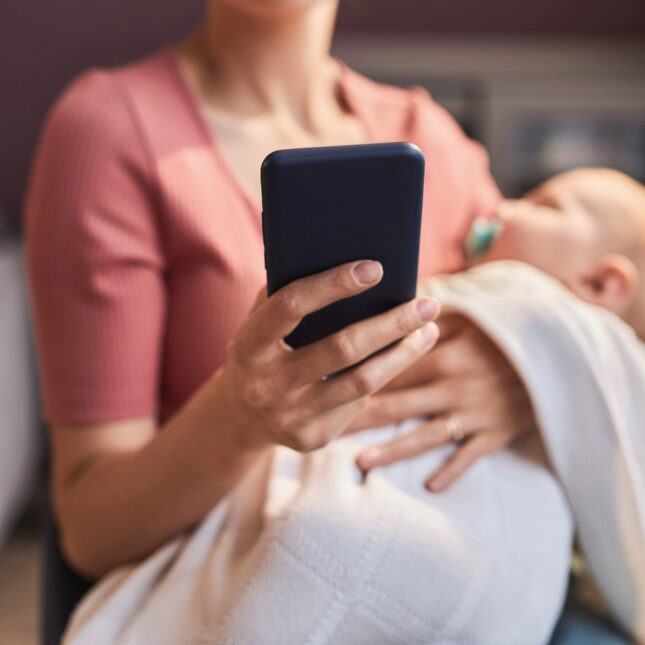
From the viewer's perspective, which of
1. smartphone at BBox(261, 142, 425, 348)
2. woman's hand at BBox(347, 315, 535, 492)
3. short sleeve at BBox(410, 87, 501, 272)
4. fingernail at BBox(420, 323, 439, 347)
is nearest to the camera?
smartphone at BBox(261, 142, 425, 348)

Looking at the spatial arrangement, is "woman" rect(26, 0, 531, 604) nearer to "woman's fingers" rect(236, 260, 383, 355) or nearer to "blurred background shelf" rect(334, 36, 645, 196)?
"woman's fingers" rect(236, 260, 383, 355)

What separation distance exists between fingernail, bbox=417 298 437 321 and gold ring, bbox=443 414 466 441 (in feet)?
0.62

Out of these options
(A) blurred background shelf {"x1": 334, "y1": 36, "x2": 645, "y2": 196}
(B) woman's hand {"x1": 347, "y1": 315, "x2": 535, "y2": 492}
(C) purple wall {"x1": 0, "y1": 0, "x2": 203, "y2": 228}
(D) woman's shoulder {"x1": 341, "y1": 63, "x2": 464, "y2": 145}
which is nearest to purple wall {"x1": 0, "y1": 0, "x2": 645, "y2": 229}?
(C) purple wall {"x1": 0, "y1": 0, "x2": 203, "y2": 228}

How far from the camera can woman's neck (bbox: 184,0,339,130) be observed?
0.90m

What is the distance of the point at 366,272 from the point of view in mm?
522

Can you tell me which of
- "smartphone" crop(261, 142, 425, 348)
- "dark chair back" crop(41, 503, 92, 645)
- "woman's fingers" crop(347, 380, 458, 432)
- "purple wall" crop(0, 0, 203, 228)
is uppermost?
"smartphone" crop(261, 142, 425, 348)

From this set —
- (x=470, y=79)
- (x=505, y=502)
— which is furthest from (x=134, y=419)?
(x=470, y=79)

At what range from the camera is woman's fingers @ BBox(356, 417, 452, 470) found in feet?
2.25

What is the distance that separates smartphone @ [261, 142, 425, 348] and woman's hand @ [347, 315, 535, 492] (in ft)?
0.63

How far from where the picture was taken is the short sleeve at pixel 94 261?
30.4 inches

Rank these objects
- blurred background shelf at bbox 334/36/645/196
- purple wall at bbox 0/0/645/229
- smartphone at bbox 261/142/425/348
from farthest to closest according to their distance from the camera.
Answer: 1. purple wall at bbox 0/0/645/229
2. blurred background shelf at bbox 334/36/645/196
3. smartphone at bbox 261/142/425/348

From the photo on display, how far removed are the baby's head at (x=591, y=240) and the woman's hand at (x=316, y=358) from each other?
15.4 inches

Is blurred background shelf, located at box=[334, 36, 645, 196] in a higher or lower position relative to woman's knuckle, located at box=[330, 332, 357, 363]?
lower

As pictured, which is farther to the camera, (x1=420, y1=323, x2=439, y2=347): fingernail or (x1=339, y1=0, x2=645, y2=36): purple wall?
(x1=339, y1=0, x2=645, y2=36): purple wall
